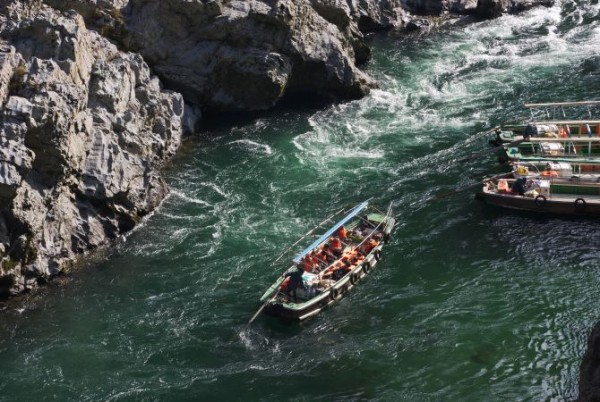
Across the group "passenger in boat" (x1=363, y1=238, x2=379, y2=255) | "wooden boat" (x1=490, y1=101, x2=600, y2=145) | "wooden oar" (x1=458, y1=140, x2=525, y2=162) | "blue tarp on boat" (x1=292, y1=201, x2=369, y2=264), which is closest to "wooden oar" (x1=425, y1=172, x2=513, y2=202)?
"wooden oar" (x1=458, y1=140, x2=525, y2=162)

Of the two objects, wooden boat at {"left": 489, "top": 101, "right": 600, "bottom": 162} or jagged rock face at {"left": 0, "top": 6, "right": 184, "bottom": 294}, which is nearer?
jagged rock face at {"left": 0, "top": 6, "right": 184, "bottom": 294}

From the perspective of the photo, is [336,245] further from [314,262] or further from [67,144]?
[67,144]

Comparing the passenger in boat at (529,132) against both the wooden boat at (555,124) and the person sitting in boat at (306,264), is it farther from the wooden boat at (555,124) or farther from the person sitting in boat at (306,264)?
the person sitting in boat at (306,264)

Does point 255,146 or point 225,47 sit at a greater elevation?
point 225,47

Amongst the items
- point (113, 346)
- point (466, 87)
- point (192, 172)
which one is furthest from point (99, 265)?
point (466, 87)

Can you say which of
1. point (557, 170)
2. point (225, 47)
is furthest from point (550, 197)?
point (225, 47)

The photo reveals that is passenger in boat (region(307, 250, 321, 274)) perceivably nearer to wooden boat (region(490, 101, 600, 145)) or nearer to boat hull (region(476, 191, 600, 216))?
boat hull (region(476, 191, 600, 216))

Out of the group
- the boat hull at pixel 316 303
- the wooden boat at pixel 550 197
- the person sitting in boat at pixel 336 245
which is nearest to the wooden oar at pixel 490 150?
the wooden boat at pixel 550 197
